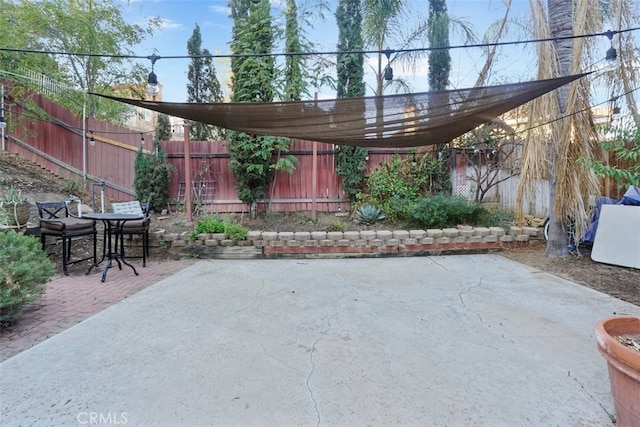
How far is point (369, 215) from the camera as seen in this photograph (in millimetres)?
5352

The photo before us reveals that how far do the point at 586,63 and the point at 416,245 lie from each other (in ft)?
9.36

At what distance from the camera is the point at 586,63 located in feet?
12.1

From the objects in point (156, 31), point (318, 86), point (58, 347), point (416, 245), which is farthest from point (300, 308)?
point (156, 31)

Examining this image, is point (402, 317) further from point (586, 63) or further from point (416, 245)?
point (586, 63)

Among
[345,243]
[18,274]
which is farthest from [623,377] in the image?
[345,243]

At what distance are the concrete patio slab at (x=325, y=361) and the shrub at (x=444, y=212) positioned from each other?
5.84 feet

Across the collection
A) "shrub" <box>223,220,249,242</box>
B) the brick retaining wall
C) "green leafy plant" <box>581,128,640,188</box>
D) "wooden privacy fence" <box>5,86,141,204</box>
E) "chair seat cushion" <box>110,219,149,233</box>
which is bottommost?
the brick retaining wall

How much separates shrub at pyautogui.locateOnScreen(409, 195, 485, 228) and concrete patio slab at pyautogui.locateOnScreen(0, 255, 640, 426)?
178 cm

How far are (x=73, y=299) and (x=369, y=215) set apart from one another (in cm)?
394

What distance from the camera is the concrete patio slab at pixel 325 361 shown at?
4.72 feet

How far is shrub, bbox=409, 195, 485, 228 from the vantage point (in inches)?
193

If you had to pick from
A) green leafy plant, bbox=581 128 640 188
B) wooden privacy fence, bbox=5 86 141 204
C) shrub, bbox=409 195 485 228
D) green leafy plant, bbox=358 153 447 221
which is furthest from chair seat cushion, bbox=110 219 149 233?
green leafy plant, bbox=581 128 640 188

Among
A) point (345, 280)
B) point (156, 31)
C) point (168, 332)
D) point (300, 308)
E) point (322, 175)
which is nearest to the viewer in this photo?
point (168, 332)

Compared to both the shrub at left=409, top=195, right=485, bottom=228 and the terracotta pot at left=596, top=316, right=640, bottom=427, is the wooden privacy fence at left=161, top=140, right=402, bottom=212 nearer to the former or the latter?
the shrub at left=409, top=195, right=485, bottom=228
